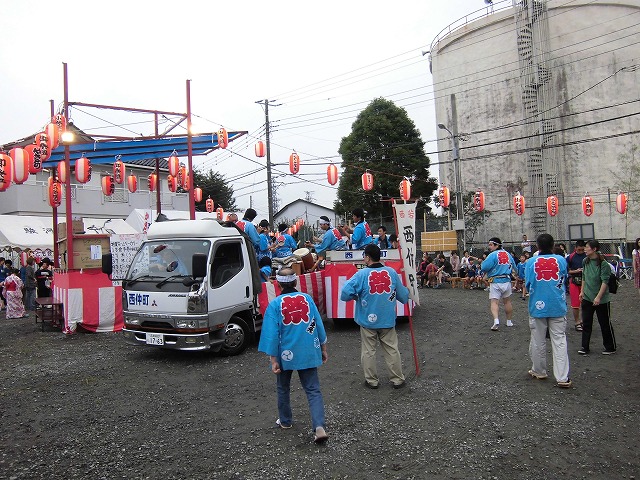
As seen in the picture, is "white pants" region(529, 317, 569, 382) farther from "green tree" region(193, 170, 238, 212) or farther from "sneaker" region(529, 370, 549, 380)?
"green tree" region(193, 170, 238, 212)

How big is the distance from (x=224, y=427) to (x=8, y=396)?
358 cm

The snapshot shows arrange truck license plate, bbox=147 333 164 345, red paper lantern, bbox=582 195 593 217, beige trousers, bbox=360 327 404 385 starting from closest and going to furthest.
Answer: beige trousers, bbox=360 327 404 385
truck license plate, bbox=147 333 164 345
red paper lantern, bbox=582 195 593 217

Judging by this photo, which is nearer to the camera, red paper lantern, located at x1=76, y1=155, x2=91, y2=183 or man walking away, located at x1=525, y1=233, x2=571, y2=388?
man walking away, located at x1=525, y1=233, x2=571, y2=388

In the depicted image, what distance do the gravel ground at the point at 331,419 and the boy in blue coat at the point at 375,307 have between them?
312mm

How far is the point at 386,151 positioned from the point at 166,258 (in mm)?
22365

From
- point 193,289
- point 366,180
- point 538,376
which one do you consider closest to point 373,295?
point 538,376

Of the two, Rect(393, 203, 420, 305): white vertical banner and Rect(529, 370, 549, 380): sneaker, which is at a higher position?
Rect(393, 203, 420, 305): white vertical banner

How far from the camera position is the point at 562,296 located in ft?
20.5

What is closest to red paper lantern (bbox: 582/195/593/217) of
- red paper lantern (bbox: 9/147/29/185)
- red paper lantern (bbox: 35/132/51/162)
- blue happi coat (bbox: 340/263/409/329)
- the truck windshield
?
blue happi coat (bbox: 340/263/409/329)

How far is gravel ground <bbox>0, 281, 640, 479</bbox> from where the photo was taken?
13.9 ft

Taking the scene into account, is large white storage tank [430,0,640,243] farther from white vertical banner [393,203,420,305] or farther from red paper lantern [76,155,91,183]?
white vertical banner [393,203,420,305]

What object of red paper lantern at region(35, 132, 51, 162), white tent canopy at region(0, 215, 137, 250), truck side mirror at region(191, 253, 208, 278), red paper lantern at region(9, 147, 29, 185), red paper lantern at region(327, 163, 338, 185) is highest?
red paper lantern at region(327, 163, 338, 185)

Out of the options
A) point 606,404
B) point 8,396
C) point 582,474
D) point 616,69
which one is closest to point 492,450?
point 582,474

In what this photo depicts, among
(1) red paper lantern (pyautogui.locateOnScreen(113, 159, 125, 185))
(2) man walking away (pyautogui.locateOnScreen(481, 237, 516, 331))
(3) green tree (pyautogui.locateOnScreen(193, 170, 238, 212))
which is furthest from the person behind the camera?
(3) green tree (pyautogui.locateOnScreen(193, 170, 238, 212))
